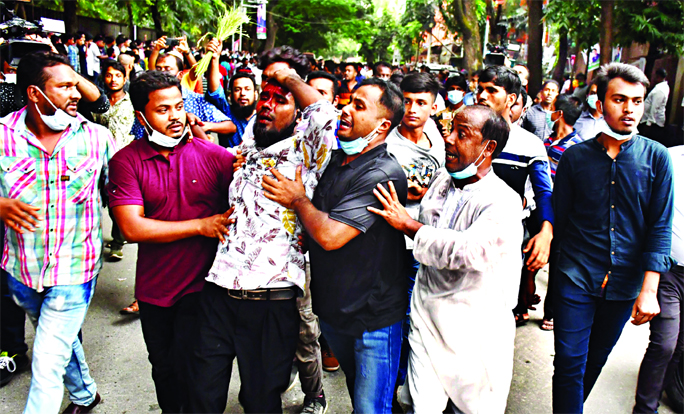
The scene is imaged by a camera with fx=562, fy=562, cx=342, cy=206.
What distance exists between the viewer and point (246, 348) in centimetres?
255

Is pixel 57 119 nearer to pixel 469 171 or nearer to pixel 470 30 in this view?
pixel 469 171

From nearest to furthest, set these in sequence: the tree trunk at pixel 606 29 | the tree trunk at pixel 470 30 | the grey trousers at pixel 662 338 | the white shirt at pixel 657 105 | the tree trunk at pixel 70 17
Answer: the grey trousers at pixel 662 338, the tree trunk at pixel 606 29, the white shirt at pixel 657 105, the tree trunk at pixel 470 30, the tree trunk at pixel 70 17

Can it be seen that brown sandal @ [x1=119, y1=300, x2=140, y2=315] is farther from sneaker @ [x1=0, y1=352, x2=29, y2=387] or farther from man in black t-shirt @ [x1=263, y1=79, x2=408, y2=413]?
man in black t-shirt @ [x1=263, y1=79, x2=408, y2=413]

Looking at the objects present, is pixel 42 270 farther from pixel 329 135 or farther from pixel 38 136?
pixel 329 135

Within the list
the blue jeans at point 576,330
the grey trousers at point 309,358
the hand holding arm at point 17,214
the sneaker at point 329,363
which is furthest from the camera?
the sneaker at point 329,363

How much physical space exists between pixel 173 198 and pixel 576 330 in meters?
2.26

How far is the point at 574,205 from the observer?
3.17m

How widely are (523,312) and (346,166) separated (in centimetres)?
302

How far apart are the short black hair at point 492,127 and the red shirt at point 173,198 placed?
4.08 ft

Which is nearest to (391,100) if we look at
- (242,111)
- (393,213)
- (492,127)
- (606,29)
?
(492,127)

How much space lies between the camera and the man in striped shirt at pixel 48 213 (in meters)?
2.92

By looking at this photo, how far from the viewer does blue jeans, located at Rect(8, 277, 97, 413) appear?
9.51ft

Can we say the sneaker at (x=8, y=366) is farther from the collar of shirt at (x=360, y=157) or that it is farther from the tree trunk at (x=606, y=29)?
the tree trunk at (x=606, y=29)

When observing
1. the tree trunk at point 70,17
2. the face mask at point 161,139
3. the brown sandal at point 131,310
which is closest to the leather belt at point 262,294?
the face mask at point 161,139
